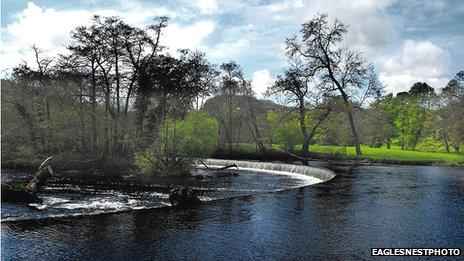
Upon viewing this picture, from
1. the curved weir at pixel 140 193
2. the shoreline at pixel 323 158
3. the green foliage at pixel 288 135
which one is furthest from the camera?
the green foliage at pixel 288 135

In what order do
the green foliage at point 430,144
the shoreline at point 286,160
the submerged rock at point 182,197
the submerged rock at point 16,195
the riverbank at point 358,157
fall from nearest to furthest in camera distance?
1. the submerged rock at point 182,197
2. the submerged rock at point 16,195
3. the shoreline at point 286,160
4. the riverbank at point 358,157
5. the green foliage at point 430,144

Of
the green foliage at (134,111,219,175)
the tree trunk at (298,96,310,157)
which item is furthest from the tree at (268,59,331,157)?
the green foliage at (134,111,219,175)

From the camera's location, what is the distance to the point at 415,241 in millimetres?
15117

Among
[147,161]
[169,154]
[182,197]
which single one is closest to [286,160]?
[169,154]

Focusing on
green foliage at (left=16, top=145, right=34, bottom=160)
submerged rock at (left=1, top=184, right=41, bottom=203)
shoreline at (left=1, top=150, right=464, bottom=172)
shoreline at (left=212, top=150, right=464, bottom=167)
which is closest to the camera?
submerged rock at (left=1, top=184, right=41, bottom=203)

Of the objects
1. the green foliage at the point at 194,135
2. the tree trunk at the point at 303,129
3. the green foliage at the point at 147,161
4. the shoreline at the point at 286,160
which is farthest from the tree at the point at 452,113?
the green foliage at the point at 147,161

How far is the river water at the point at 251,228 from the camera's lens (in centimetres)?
1380

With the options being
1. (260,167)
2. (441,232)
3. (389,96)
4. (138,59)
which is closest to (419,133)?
(389,96)

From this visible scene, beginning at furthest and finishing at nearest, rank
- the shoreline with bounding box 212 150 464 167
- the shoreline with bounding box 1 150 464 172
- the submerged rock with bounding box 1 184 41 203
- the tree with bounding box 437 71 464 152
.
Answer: the tree with bounding box 437 71 464 152, the shoreline with bounding box 212 150 464 167, the shoreline with bounding box 1 150 464 172, the submerged rock with bounding box 1 184 41 203

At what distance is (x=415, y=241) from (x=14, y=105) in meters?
46.3

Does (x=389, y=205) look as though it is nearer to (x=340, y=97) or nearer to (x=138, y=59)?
(x=138, y=59)

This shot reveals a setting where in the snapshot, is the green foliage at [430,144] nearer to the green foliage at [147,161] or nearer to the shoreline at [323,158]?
the shoreline at [323,158]

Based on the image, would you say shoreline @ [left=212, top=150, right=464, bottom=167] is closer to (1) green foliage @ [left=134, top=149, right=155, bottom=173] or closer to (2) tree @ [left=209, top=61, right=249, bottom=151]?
(2) tree @ [left=209, top=61, right=249, bottom=151]

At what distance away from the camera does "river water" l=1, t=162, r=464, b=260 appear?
45.3ft
